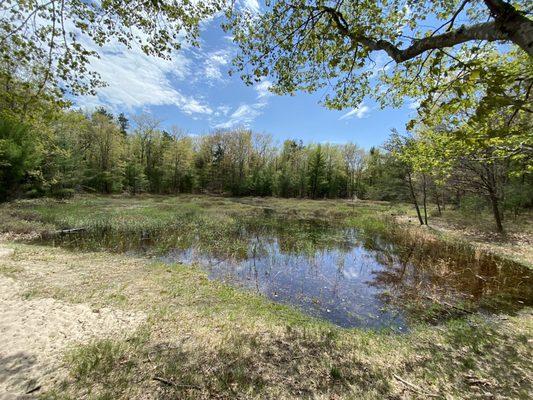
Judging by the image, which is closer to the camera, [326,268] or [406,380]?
[406,380]

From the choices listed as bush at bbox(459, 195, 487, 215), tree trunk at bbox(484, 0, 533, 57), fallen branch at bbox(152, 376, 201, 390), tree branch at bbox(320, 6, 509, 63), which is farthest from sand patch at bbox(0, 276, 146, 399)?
bush at bbox(459, 195, 487, 215)

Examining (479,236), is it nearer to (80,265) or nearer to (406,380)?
(406,380)

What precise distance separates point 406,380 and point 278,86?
7.21 meters

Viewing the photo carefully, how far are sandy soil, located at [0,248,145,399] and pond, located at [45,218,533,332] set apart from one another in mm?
4063

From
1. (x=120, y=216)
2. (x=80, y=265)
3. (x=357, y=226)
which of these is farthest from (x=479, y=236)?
(x=120, y=216)

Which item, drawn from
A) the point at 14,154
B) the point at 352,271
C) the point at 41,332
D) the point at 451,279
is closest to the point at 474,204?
the point at 451,279

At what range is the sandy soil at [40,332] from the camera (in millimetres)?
3406

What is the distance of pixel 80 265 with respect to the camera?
845cm

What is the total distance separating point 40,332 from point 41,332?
19 mm

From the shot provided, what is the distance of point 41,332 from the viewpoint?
179 inches

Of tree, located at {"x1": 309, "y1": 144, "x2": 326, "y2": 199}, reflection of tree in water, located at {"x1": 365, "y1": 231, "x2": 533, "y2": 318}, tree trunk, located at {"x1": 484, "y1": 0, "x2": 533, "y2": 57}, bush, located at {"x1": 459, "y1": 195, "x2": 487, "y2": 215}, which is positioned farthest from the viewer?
tree, located at {"x1": 309, "y1": 144, "x2": 326, "y2": 199}

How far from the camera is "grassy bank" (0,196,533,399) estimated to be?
347cm

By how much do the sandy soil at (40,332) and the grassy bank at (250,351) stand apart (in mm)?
172

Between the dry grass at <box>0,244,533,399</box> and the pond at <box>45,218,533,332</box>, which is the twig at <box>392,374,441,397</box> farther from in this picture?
the pond at <box>45,218,533,332</box>
